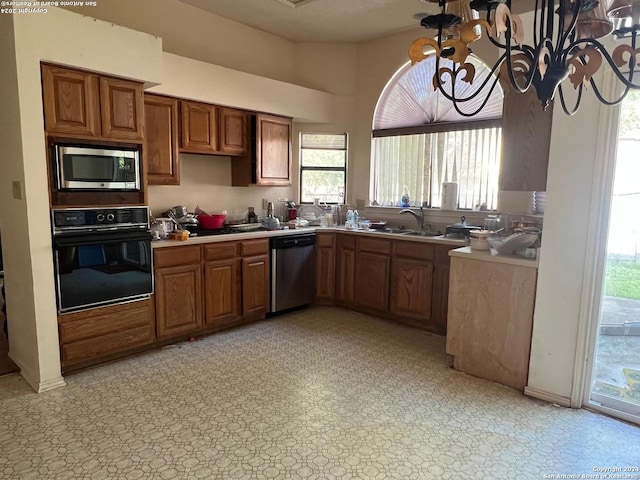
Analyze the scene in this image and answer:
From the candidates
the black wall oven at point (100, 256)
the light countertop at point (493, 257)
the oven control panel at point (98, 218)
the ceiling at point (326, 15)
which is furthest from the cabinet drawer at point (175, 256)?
the ceiling at point (326, 15)

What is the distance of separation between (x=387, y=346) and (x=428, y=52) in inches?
115

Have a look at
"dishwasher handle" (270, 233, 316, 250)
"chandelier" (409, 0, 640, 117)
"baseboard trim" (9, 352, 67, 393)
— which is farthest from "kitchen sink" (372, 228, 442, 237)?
"baseboard trim" (9, 352, 67, 393)

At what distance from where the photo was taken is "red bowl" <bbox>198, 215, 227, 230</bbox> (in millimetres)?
4125

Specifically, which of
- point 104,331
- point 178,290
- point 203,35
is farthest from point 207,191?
point 104,331

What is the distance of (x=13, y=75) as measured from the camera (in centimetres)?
256

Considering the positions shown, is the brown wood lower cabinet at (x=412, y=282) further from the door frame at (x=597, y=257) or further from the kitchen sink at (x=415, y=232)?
the door frame at (x=597, y=257)

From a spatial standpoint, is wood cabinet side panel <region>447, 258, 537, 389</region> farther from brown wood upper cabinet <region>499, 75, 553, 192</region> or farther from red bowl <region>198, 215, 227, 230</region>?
red bowl <region>198, 215, 227, 230</region>

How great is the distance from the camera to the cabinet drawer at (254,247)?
3.96m

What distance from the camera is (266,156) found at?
4480 millimetres

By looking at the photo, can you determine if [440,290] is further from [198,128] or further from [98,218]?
[98,218]

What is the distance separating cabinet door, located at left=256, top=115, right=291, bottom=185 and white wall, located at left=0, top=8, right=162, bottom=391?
4.99 ft

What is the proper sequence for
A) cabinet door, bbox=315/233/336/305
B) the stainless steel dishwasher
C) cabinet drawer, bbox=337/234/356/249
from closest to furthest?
the stainless steel dishwasher < cabinet drawer, bbox=337/234/356/249 < cabinet door, bbox=315/233/336/305

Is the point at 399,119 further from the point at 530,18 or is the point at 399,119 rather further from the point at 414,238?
the point at 530,18

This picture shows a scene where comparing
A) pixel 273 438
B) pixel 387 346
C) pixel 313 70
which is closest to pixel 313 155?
pixel 313 70
